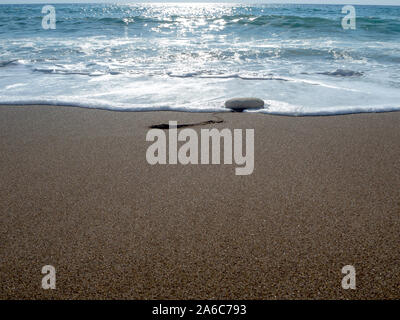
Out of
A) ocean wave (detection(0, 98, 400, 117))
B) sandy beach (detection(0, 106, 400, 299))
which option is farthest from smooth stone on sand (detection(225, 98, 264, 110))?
sandy beach (detection(0, 106, 400, 299))

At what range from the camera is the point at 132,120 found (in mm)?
3252

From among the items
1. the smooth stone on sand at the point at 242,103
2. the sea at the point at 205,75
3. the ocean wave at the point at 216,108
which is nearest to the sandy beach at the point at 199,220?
the ocean wave at the point at 216,108

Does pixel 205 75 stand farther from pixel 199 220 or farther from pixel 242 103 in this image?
pixel 199 220

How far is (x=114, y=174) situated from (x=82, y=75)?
3.88m

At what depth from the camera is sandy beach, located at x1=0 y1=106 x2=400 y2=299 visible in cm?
136

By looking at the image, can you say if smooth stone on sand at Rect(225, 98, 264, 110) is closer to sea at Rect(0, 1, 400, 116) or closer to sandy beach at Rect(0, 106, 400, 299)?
sea at Rect(0, 1, 400, 116)

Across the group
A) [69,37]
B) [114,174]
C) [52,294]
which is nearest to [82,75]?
[114,174]

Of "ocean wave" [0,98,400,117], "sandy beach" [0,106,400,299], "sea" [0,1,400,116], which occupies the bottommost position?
"sandy beach" [0,106,400,299]

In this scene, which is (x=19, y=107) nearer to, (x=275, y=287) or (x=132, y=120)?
(x=132, y=120)

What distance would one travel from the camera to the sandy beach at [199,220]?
1357mm

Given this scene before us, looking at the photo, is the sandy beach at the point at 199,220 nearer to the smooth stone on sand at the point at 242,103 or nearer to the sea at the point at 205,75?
the smooth stone on sand at the point at 242,103

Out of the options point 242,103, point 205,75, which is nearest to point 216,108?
point 242,103

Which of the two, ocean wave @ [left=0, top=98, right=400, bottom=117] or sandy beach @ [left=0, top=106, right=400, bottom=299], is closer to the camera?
sandy beach @ [left=0, top=106, right=400, bottom=299]

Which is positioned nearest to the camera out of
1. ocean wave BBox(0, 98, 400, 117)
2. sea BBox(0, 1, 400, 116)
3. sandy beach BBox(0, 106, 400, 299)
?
sandy beach BBox(0, 106, 400, 299)
